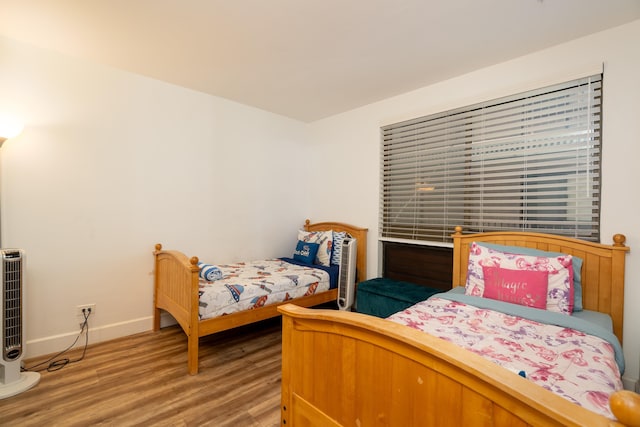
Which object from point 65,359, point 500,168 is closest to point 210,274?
point 65,359

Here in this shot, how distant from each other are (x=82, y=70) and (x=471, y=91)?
11.7ft

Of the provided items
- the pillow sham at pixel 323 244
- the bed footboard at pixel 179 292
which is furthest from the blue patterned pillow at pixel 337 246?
the bed footboard at pixel 179 292

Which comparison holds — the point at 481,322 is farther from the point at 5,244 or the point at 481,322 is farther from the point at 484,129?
the point at 5,244

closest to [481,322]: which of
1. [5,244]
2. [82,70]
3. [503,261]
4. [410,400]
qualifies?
[503,261]

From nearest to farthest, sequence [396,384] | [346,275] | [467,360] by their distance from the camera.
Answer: [467,360] < [396,384] < [346,275]

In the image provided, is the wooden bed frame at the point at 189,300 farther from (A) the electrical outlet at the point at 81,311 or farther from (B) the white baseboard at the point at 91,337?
(A) the electrical outlet at the point at 81,311

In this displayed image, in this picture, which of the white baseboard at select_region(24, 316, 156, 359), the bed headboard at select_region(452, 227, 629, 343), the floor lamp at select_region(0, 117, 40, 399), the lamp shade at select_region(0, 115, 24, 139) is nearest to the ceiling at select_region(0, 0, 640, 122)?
the lamp shade at select_region(0, 115, 24, 139)

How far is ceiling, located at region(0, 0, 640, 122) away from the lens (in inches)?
71.6

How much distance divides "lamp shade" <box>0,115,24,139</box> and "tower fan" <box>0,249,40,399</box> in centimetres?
85

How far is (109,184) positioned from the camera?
2689 millimetres

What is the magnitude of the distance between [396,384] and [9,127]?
9.92ft

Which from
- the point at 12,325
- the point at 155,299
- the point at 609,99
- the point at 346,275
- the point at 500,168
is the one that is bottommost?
the point at 155,299

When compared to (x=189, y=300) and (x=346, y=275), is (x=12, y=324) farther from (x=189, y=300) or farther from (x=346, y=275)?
(x=346, y=275)

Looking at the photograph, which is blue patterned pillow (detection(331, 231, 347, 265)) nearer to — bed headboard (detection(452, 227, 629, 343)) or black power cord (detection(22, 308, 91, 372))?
bed headboard (detection(452, 227, 629, 343))
